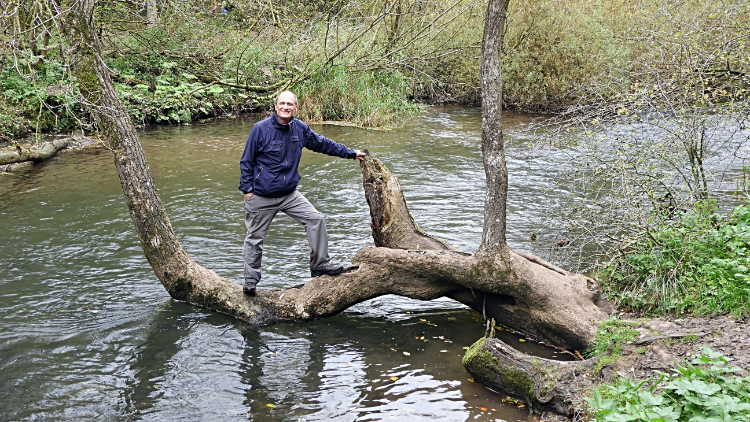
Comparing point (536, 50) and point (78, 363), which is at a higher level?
point (536, 50)

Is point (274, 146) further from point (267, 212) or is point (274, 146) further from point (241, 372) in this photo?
point (241, 372)

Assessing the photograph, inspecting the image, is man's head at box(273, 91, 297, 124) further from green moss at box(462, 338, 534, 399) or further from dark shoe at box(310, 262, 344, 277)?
green moss at box(462, 338, 534, 399)

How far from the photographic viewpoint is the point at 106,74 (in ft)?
20.2

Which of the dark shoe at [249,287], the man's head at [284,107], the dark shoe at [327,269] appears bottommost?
the dark shoe at [249,287]

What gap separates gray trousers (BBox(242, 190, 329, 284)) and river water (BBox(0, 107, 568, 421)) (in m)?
0.70

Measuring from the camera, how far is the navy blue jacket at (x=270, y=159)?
618 centimetres

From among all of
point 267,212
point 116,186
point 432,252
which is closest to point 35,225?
point 116,186

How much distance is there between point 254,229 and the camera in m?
6.43

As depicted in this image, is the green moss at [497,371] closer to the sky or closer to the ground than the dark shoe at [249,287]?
closer to the ground

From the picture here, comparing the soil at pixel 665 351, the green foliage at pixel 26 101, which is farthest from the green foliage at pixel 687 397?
the green foliage at pixel 26 101

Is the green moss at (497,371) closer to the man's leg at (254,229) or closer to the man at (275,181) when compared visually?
the man at (275,181)

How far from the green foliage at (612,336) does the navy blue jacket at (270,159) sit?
3.37m

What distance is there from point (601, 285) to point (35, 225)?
8430mm

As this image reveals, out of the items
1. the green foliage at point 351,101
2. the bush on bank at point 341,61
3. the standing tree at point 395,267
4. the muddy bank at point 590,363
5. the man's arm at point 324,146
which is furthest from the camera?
the green foliage at point 351,101
